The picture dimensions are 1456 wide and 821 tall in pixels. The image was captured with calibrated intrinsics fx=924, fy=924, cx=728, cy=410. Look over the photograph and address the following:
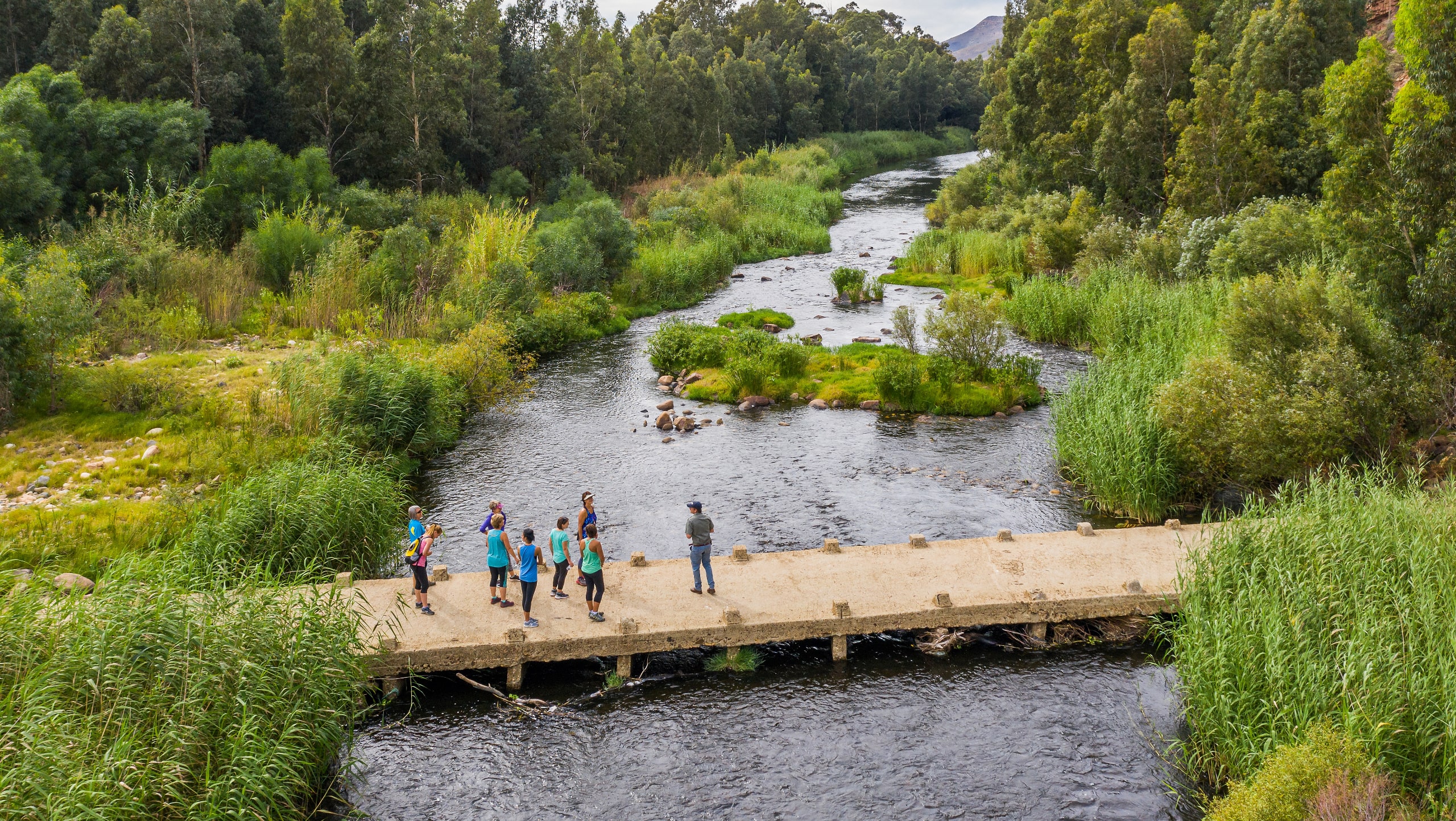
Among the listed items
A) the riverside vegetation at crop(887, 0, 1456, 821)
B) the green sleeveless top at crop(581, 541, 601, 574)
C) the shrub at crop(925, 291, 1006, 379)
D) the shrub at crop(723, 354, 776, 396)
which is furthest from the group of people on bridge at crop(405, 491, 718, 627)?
the shrub at crop(925, 291, 1006, 379)

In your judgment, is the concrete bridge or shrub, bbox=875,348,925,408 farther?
shrub, bbox=875,348,925,408

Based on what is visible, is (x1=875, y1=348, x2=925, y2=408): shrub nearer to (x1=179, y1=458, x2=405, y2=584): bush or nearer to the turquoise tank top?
(x1=179, y1=458, x2=405, y2=584): bush

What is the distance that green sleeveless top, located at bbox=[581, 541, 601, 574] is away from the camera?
570 inches

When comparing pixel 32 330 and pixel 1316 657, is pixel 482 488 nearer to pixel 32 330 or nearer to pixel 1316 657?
pixel 32 330

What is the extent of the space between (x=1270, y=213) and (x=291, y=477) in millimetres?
28998

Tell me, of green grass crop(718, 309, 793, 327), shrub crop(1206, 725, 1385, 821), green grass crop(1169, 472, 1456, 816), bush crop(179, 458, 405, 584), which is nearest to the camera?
shrub crop(1206, 725, 1385, 821)

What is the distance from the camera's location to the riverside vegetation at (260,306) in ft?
34.1

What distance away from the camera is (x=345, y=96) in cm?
4722

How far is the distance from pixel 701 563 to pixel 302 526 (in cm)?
742

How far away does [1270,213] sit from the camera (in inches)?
1152

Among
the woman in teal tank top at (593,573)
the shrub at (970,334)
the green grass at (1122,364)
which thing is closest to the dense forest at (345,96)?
the woman in teal tank top at (593,573)

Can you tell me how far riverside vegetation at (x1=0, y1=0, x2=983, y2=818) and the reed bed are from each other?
0.14ft

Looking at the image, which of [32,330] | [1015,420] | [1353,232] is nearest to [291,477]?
[32,330]

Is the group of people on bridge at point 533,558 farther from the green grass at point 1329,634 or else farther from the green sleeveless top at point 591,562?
the green grass at point 1329,634
